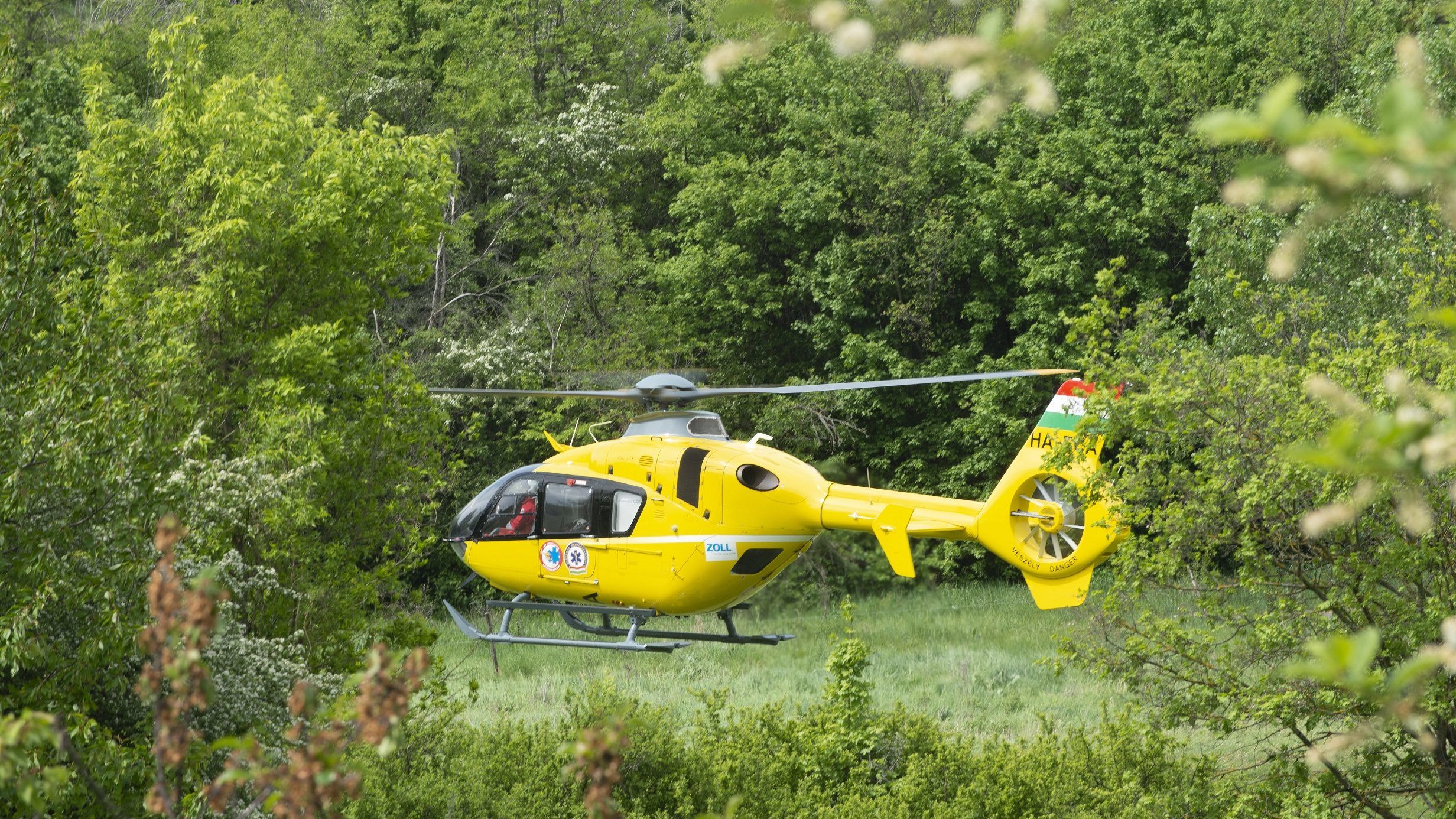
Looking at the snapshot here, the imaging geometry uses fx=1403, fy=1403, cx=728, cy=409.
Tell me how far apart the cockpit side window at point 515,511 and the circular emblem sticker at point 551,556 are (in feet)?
0.66

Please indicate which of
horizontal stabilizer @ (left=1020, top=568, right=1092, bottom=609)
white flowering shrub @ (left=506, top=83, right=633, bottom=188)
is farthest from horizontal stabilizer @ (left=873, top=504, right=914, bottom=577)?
white flowering shrub @ (left=506, top=83, right=633, bottom=188)

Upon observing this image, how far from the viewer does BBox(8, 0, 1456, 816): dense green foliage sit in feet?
35.0

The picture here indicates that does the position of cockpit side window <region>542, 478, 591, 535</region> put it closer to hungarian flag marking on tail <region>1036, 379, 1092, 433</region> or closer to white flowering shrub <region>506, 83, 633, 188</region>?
hungarian flag marking on tail <region>1036, 379, 1092, 433</region>

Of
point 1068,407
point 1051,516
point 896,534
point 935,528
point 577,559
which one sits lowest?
point 1051,516

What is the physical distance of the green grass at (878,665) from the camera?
22.8m

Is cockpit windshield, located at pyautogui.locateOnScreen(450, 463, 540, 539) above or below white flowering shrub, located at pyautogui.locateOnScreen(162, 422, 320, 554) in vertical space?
below

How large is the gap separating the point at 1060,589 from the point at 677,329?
65.6ft

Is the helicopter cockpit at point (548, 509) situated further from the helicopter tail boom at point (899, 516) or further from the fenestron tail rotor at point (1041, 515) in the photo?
the fenestron tail rotor at point (1041, 515)

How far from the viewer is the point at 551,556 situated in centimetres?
1330

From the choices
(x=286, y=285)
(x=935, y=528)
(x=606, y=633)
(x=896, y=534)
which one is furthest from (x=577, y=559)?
(x=286, y=285)

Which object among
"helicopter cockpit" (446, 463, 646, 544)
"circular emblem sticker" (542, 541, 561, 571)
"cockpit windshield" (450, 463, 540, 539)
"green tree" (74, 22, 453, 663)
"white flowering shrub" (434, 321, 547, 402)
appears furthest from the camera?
"white flowering shrub" (434, 321, 547, 402)

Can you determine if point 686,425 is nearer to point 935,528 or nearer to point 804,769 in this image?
point 935,528

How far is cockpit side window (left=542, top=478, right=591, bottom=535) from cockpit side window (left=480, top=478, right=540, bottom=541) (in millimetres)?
158

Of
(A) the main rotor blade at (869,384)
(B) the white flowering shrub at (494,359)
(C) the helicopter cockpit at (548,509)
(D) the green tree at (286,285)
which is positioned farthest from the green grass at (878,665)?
(A) the main rotor blade at (869,384)
